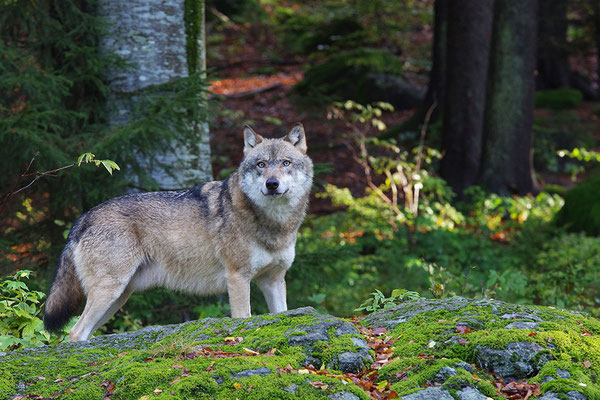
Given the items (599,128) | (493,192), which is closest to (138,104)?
(493,192)

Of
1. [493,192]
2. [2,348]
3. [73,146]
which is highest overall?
[73,146]

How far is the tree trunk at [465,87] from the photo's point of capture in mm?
14305

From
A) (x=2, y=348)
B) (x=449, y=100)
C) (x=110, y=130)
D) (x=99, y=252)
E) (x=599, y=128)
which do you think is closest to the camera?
(x=2, y=348)

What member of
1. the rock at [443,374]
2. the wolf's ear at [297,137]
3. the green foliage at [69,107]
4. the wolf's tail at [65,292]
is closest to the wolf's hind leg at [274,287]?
the wolf's ear at [297,137]

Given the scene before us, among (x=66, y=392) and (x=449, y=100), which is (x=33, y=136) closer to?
(x=66, y=392)

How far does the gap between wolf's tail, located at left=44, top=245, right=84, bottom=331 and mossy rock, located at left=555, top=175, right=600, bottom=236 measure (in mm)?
8576

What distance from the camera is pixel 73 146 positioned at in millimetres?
7449

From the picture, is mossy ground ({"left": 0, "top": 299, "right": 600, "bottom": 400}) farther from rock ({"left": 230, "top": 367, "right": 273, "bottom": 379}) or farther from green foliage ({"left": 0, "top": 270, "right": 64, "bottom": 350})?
green foliage ({"left": 0, "top": 270, "right": 64, "bottom": 350})

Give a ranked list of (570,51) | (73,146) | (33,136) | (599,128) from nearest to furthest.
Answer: (33,136) < (73,146) < (599,128) < (570,51)

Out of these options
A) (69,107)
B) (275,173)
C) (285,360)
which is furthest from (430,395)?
(69,107)

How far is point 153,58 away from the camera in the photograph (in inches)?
326

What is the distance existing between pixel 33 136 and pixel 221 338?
12.7 feet

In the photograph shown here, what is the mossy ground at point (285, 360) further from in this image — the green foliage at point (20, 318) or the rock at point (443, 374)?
the green foliage at point (20, 318)

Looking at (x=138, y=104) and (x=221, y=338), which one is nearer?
(x=221, y=338)
